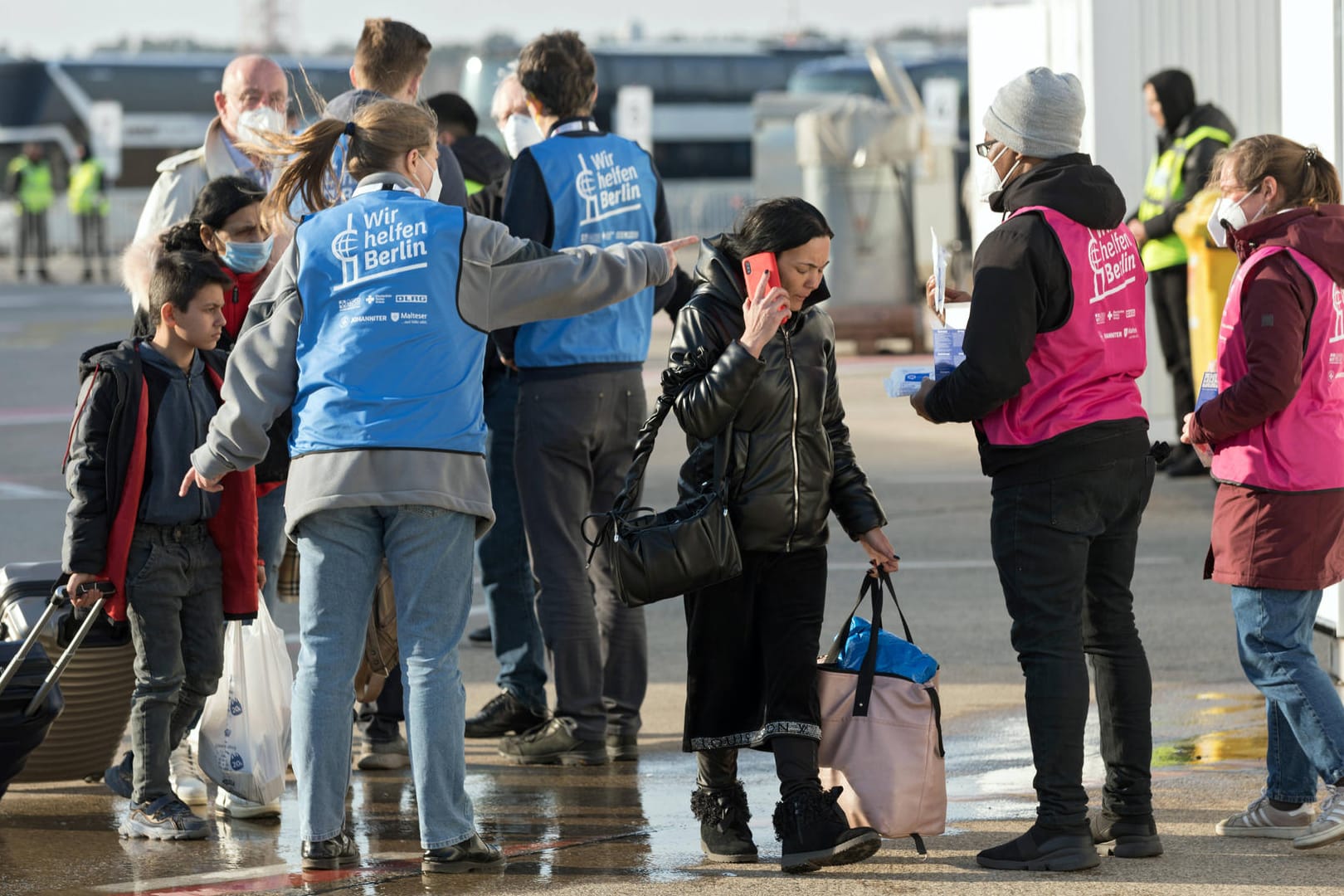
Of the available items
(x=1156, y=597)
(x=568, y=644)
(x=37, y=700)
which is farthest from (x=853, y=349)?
(x=37, y=700)

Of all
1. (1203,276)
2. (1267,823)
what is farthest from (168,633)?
(1203,276)

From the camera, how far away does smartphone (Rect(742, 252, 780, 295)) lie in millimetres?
4480

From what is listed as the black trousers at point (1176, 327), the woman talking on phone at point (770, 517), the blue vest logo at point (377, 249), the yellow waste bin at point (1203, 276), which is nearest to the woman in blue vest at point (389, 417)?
the blue vest logo at point (377, 249)

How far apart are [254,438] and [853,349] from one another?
45.5 feet

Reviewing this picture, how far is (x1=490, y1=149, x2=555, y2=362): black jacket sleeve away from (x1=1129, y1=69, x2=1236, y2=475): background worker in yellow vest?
18.1 ft

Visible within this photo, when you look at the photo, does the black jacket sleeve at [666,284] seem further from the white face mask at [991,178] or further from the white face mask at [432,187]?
the white face mask at [991,178]

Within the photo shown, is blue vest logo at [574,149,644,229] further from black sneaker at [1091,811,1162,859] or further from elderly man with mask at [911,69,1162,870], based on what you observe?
black sneaker at [1091,811,1162,859]

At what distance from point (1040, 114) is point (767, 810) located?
2.04 meters

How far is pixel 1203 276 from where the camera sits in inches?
409

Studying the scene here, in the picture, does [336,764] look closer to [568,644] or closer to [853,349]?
[568,644]

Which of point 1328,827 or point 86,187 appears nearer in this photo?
point 1328,827

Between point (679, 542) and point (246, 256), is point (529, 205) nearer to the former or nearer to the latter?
point (246, 256)

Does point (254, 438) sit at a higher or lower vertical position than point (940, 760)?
higher

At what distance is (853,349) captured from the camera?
18.0m
